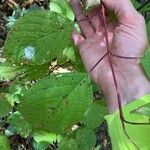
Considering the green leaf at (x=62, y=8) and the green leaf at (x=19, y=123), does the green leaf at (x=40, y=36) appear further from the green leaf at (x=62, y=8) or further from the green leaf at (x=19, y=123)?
the green leaf at (x=19, y=123)

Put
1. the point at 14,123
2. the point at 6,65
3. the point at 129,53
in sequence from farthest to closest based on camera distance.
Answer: the point at 14,123
the point at 6,65
the point at 129,53

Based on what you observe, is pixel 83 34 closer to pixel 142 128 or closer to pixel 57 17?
pixel 57 17

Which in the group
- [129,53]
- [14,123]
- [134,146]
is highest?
[129,53]

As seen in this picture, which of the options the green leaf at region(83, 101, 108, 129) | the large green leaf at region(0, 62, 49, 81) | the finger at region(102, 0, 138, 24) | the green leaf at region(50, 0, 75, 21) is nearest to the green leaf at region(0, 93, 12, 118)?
the large green leaf at region(0, 62, 49, 81)

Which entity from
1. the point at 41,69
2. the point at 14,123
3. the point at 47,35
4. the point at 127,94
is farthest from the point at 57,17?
the point at 14,123

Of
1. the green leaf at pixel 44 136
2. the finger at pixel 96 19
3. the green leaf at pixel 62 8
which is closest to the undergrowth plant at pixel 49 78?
the finger at pixel 96 19

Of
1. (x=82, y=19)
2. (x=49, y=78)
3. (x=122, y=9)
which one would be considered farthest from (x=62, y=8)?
(x=49, y=78)

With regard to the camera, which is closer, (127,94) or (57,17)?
(57,17)

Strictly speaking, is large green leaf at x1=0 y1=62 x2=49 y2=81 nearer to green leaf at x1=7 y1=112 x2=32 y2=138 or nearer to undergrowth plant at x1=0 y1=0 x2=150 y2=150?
undergrowth plant at x1=0 y1=0 x2=150 y2=150
